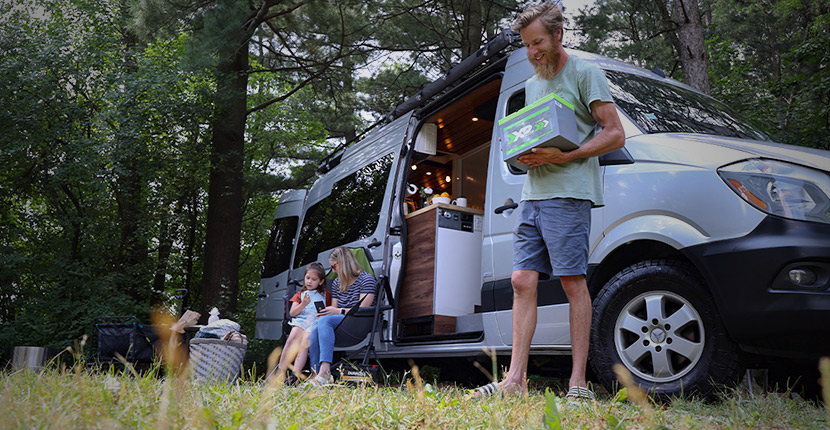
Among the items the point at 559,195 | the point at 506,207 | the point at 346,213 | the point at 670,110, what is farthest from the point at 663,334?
the point at 346,213

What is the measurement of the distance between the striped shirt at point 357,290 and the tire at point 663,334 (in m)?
2.41

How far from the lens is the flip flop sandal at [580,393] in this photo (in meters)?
2.52

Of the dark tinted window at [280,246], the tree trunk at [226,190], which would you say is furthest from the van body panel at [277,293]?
the tree trunk at [226,190]

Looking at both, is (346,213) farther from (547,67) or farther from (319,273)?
(547,67)

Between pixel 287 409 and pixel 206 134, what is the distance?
999 cm

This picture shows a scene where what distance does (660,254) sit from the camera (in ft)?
9.78

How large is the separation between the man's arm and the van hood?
490 millimetres

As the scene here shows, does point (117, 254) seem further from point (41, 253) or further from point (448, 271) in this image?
point (448, 271)

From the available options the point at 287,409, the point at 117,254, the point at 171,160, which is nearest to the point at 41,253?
the point at 117,254

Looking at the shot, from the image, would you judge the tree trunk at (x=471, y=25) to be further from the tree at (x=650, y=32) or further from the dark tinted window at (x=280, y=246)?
the dark tinted window at (x=280, y=246)

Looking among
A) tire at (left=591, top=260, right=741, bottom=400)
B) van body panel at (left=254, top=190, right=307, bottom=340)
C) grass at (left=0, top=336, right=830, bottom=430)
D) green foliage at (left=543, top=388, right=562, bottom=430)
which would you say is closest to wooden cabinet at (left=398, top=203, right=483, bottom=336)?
tire at (left=591, top=260, right=741, bottom=400)

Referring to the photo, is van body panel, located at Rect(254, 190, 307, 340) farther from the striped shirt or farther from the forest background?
the forest background

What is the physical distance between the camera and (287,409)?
1978 millimetres

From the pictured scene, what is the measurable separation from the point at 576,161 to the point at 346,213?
3.51 m
